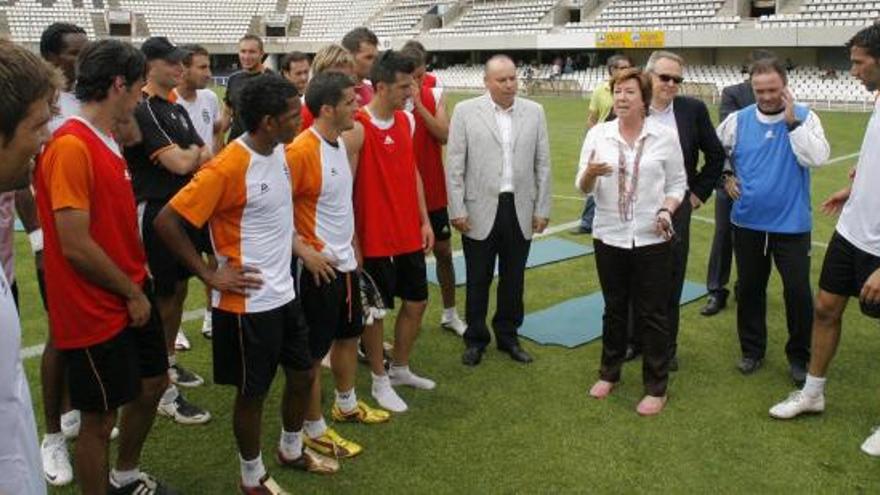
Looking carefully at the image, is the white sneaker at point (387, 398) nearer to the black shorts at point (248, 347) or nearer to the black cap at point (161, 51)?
the black shorts at point (248, 347)

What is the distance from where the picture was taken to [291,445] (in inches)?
144

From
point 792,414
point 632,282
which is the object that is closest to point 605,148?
point 632,282

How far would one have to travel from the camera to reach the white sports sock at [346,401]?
164 inches

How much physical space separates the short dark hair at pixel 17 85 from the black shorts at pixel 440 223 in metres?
3.87

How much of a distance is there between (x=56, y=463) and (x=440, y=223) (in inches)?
114

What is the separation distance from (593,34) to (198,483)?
3470cm

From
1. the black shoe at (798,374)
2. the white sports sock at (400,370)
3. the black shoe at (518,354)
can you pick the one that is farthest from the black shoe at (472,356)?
the black shoe at (798,374)

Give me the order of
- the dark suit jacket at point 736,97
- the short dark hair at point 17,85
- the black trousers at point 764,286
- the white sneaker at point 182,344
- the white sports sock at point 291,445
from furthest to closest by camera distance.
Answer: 1. the dark suit jacket at point 736,97
2. the white sneaker at point 182,344
3. the black trousers at point 764,286
4. the white sports sock at point 291,445
5. the short dark hair at point 17,85

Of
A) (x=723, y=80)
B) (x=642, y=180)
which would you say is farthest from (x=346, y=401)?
(x=723, y=80)

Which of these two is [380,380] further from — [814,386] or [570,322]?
[814,386]

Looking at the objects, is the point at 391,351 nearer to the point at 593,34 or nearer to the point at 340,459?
the point at 340,459

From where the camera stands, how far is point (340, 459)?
3793 millimetres

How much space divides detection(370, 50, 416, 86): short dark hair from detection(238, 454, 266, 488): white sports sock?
2075mm

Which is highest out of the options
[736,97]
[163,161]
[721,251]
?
[736,97]
